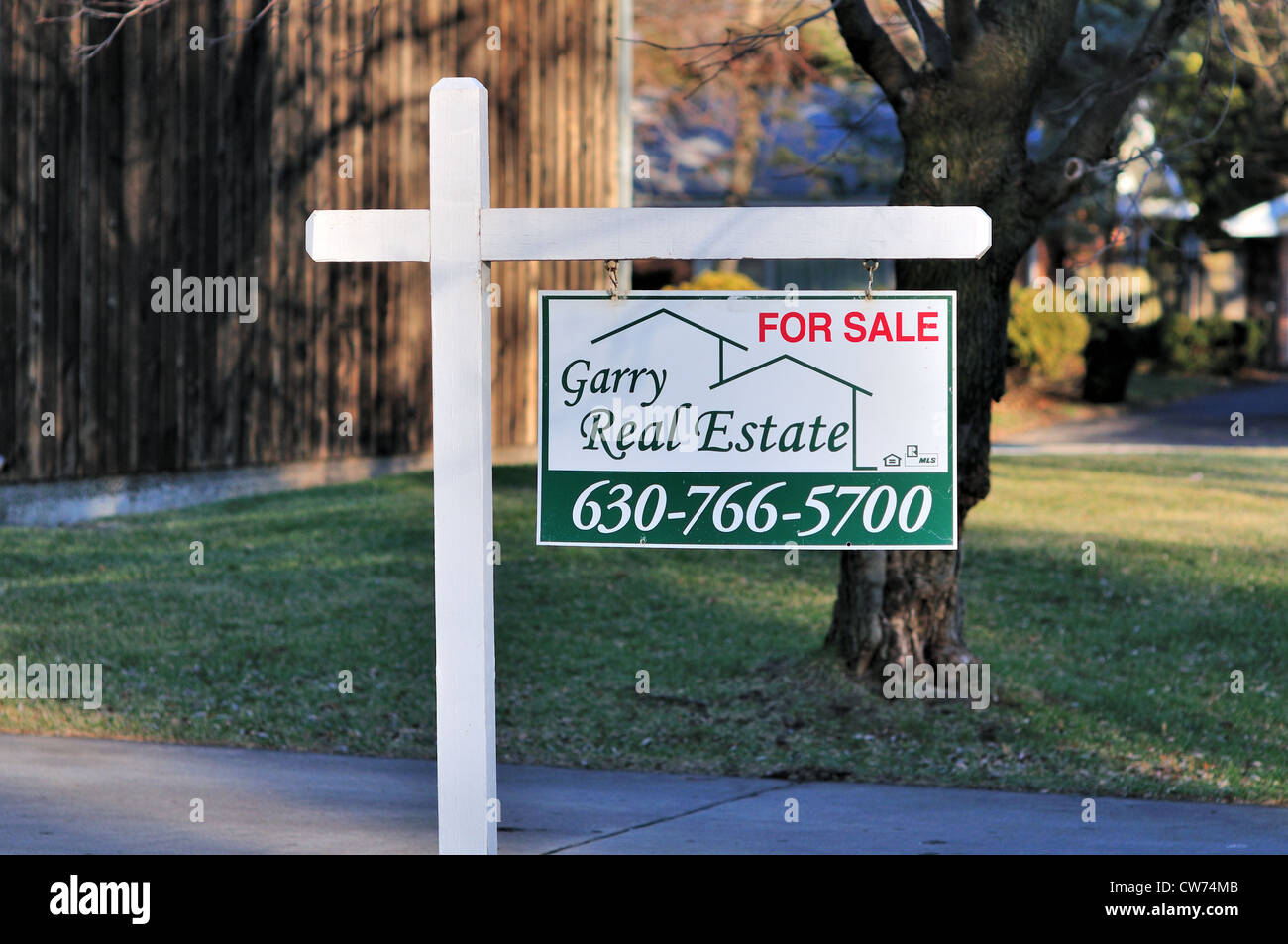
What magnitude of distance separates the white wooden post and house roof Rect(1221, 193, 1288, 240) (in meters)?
32.4

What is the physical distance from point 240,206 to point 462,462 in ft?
37.3

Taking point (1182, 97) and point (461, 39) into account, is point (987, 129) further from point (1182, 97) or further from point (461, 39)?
point (1182, 97)

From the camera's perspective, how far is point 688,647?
1013 cm

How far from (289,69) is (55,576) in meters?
6.64

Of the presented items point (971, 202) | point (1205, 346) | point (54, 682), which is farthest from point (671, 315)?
point (1205, 346)

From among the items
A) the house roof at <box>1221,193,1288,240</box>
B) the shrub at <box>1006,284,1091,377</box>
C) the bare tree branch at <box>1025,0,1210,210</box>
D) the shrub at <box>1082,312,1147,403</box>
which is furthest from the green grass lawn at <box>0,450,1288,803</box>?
the house roof at <box>1221,193,1288,240</box>

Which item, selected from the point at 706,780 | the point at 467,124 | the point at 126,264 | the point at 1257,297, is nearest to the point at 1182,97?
the point at 1257,297

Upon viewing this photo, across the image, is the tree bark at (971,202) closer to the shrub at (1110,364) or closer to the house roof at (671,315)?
the house roof at (671,315)

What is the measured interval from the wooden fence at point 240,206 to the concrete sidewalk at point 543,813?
6111 mm

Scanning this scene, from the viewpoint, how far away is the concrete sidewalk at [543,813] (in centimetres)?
645

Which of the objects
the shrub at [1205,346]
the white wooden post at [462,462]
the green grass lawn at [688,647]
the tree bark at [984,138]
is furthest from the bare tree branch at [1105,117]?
the shrub at [1205,346]

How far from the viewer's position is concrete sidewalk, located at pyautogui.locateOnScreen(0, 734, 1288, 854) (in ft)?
21.1

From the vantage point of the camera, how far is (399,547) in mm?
12703

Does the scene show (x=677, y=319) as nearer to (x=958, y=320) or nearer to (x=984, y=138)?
(x=958, y=320)
